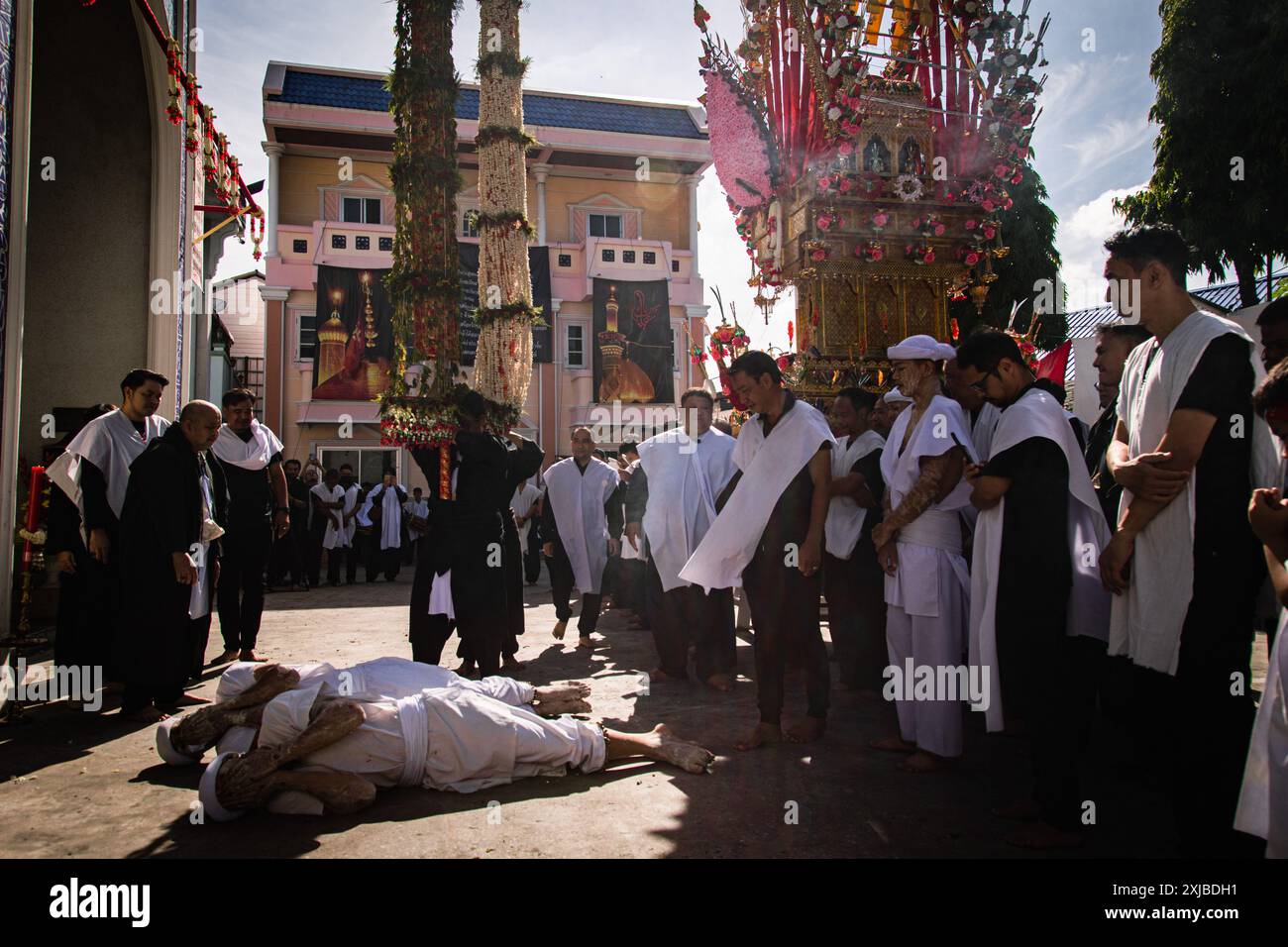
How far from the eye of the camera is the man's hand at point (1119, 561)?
290cm

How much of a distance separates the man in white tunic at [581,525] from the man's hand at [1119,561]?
16.9 ft

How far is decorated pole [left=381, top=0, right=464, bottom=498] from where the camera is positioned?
310 inches

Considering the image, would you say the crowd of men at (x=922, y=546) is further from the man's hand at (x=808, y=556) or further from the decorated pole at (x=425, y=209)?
the decorated pole at (x=425, y=209)

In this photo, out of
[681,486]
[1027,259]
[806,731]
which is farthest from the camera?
[1027,259]

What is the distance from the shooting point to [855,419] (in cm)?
565

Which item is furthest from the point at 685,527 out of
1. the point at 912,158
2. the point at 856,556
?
the point at 912,158

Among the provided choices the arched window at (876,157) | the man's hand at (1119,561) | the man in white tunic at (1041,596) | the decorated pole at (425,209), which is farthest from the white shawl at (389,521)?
the man's hand at (1119,561)

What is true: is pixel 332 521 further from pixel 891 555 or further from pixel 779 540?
pixel 891 555

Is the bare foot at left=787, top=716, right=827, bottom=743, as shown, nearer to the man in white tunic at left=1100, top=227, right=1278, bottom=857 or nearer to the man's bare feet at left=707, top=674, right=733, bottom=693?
the man's bare feet at left=707, top=674, right=733, bottom=693

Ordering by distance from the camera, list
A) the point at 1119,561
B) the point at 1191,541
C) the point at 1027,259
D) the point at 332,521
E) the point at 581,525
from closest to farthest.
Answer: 1. the point at 1191,541
2. the point at 1119,561
3. the point at 581,525
4. the point at 332,521
5. the point at 1027,259

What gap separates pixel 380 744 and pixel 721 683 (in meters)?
2.75

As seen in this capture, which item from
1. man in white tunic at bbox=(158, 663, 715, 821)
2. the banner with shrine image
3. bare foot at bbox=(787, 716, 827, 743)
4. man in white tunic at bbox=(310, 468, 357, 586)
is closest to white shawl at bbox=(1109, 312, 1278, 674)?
bare foot at bbox=(787, 716, 827, 743)

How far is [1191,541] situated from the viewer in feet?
8.84
